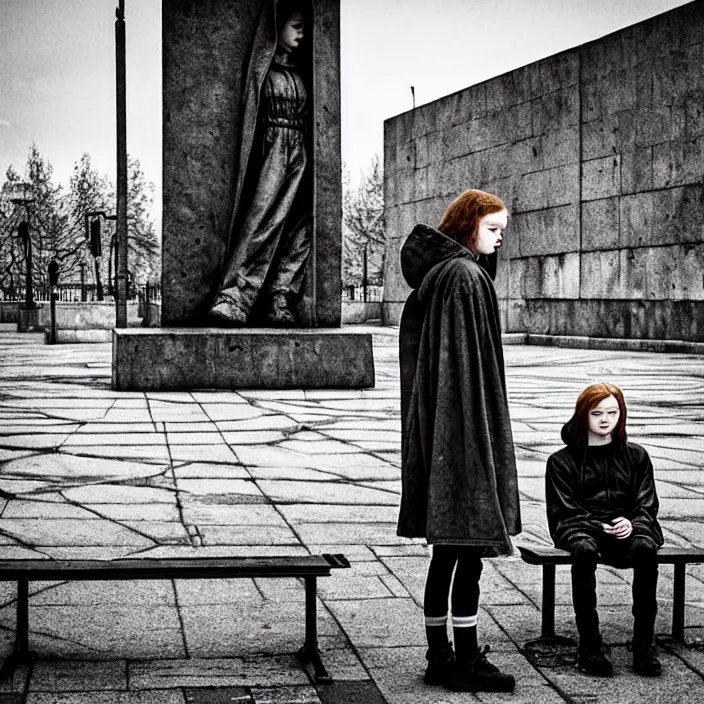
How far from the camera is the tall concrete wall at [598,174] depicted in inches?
709

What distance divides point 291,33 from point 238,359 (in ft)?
10.0

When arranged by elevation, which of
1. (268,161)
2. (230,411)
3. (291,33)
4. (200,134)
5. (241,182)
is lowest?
(230,411)

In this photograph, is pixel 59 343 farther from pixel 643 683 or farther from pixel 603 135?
pixel 643 683

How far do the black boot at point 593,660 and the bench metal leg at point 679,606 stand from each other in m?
0.37

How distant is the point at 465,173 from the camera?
24.4 m

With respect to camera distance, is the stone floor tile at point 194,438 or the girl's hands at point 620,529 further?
the stone floor tile at point 194,438

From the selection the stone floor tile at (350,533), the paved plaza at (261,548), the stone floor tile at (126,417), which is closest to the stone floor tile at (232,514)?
the paved plaza at (261,548)

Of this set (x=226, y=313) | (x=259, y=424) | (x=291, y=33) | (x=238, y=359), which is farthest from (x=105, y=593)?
(x=291, y=33)

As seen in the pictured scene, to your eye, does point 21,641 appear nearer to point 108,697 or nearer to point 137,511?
point 108,697

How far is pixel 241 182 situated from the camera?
37.5 feet

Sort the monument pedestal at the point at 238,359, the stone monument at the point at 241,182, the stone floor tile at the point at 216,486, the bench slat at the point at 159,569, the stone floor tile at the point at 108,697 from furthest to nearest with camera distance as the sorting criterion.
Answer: the stone monument at the point at 241,182
the monument pedestal at the point at 238,359
the stone floor tile at the point at 216,486
the bench slat at the point at 159,569
the stone floor tile at the point at 108,697

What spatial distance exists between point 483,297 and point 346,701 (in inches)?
47.4

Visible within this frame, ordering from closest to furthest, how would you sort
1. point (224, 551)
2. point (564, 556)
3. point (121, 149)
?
point (564, 556) → point (224, 551) → point (121, 149)

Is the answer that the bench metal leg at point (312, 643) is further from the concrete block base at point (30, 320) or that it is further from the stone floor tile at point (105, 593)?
the concrete block base at point (30, 320)
